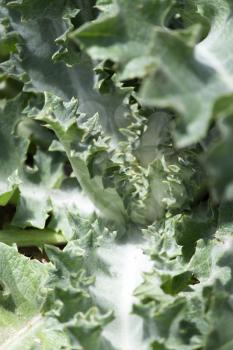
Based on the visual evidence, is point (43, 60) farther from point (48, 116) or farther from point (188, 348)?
point (188, 348)

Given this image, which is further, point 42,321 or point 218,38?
point 42,321

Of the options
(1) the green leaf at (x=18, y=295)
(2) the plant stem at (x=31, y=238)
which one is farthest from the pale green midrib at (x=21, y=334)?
(2) the plant stem at (x=31, y=238)

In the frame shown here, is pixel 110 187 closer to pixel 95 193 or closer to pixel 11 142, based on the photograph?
pixel 95 193

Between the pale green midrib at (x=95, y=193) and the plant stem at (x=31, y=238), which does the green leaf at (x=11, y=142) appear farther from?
the pale green midrib at (x=95, y=193)

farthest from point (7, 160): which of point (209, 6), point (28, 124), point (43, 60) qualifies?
point (209, 6)

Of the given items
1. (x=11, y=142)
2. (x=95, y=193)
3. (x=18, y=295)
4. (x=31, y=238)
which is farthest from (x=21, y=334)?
(x=11, y=142)

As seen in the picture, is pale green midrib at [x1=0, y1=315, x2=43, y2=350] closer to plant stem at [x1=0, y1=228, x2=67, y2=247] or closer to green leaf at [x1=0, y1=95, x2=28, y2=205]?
plant stem at [x1=0, y1=228, x2=67, y2=247]

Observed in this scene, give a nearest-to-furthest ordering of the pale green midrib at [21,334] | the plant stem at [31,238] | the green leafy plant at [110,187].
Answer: the green leafy plant at [110,187]
the pale green midrib at [21,334]
the plant stem at [31,238]
